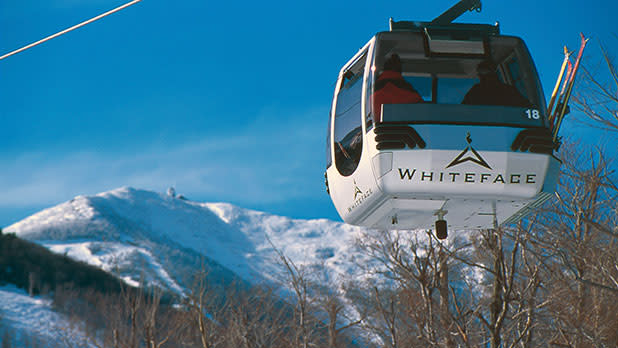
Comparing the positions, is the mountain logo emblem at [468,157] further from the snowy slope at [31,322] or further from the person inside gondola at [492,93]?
the snowy slope at [31,322]

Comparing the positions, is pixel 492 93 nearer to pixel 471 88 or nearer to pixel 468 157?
pixel 471 88

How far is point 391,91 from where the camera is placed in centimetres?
579

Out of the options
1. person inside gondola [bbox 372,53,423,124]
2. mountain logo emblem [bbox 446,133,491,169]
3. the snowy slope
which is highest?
the snowy slope

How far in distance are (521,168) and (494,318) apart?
39.6 ft

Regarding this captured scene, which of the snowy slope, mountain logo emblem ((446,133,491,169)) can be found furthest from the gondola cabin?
the snowy slope

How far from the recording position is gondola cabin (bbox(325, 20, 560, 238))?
5.36 metres

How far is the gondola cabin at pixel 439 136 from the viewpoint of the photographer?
536 centimetres

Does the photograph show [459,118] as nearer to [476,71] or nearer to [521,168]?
[521,168]

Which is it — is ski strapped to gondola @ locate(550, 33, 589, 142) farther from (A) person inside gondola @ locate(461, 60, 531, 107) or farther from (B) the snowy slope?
(B) the snowy slope

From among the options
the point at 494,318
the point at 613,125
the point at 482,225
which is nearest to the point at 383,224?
the point at 482,225

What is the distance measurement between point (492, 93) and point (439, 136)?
859mm

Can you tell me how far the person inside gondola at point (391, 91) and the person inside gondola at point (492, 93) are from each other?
45 centimetres

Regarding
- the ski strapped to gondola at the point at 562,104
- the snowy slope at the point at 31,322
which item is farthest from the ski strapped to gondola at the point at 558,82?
the snowy slope at the point at 31,322

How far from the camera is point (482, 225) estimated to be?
20.7 feet
